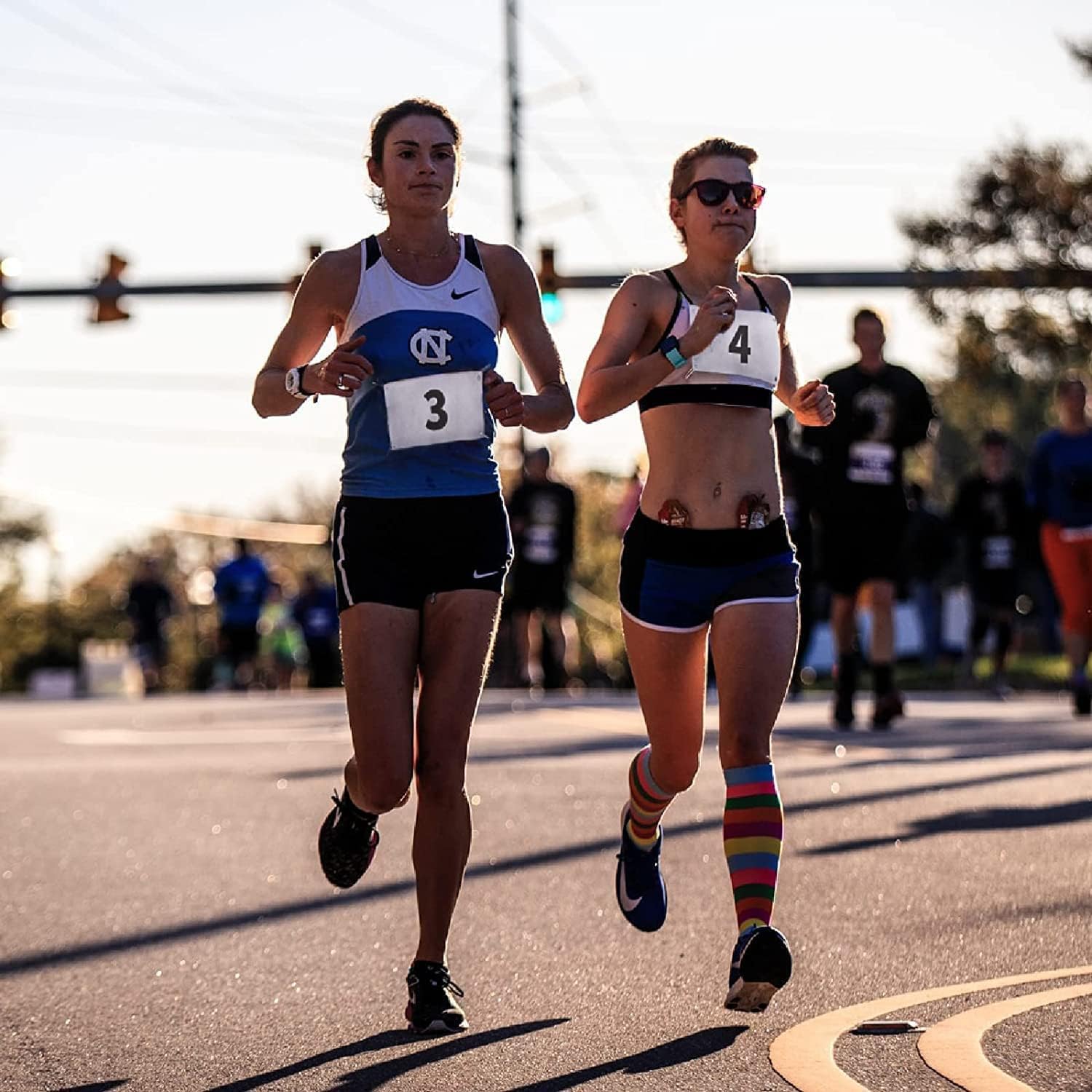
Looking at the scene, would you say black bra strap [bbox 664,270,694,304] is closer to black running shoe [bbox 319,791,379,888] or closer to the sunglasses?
the sunglasses

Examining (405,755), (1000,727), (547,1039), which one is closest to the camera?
(547,1039)

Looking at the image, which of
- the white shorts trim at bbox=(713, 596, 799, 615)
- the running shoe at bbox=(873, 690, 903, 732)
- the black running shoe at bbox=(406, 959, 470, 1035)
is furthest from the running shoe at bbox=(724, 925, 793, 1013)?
the running shoe at bbox=(873, 690, 903, 732)

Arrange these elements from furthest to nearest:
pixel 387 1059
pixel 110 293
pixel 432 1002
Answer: pixel 110 293 < pixel 432 1002 < pixel 387 1059

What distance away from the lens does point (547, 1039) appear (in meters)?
5.64

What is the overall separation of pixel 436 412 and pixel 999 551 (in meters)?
14.9

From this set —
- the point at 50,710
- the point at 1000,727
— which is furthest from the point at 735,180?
the point at 50,710

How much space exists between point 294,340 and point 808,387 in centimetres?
126

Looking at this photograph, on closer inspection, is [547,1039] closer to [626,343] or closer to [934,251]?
[626,343]

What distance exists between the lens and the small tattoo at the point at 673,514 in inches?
247

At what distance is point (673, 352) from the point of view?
6.12m

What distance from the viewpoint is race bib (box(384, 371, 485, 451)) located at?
595 cm

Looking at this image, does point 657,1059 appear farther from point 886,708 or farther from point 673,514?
point 886,708

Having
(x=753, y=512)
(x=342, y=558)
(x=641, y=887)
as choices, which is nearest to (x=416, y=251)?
(x=342, y=558)

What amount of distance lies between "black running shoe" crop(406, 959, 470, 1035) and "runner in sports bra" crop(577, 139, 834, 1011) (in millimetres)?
797
